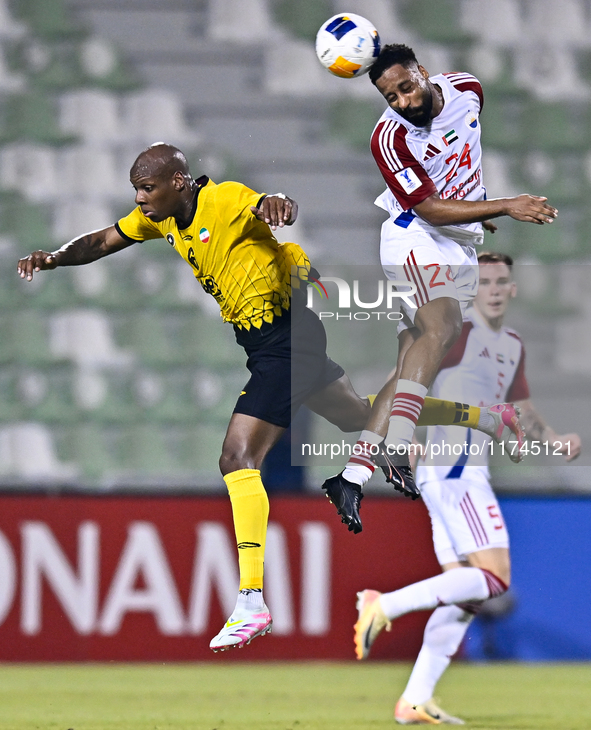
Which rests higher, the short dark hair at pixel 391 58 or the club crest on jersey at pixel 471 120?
the short dark hair at pixel 391 58

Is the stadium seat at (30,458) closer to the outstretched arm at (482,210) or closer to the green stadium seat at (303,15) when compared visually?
the green stadium seat at (303,15)

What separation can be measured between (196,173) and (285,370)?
14.7 ft

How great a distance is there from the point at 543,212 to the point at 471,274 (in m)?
0.58

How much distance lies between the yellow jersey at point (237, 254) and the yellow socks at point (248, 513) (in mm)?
591

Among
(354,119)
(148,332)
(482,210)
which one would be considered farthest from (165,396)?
(482,210)

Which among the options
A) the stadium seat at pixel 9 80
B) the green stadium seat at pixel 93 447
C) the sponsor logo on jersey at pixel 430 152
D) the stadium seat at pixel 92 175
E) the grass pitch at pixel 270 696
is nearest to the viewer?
the sponsor logo on jersey at pixel 430 152

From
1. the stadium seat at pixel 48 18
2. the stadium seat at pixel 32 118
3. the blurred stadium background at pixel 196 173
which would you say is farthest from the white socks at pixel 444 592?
the stadium seat at pixel 48 18

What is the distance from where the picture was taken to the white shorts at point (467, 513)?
559 cm

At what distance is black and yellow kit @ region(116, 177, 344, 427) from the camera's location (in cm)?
420

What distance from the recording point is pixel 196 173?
333 inches

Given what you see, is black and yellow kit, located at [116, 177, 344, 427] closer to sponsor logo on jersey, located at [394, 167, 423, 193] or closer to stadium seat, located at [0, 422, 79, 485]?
sponsor logo on jersey, located at [394, 167, 423, 193]

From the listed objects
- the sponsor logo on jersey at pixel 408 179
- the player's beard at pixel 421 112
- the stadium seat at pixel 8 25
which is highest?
the stadium seat at pixel 8 25

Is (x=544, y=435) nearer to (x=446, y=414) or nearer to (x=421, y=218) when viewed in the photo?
(x=446, y=414)

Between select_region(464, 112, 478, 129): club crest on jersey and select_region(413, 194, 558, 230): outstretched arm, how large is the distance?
0.36 meters
